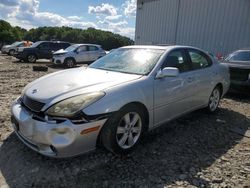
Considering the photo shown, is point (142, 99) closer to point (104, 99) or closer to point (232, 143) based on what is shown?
point (104, 99)

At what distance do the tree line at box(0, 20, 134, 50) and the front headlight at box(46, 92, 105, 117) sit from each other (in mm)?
33977

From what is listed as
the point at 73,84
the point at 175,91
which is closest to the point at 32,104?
the point at 73,84

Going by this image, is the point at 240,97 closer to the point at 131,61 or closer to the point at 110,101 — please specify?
the point at 131,61

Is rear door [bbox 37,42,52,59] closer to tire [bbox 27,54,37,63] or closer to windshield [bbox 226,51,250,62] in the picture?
tire [bbox 27,54,37,63]

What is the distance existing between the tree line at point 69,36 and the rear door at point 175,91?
32427mm

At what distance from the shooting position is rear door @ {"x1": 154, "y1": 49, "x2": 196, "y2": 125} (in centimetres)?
→ 375

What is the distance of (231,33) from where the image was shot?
12812 mm

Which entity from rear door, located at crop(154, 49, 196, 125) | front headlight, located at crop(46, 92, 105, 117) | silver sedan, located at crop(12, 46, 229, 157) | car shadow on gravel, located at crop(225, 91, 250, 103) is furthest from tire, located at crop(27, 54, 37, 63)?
front headlight, located at crop(46, 92, 105, 117)

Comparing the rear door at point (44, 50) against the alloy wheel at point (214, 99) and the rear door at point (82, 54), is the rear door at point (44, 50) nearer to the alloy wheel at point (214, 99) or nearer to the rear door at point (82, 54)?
the rear door at point (82, 54)

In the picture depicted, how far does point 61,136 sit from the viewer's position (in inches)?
112

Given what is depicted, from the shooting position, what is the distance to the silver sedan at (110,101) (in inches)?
113

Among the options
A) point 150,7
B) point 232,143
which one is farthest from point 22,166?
point 150,7

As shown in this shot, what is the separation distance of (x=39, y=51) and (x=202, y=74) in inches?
599

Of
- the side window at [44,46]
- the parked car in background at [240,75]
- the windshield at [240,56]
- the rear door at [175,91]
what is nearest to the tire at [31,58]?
the side window at [44,46]
